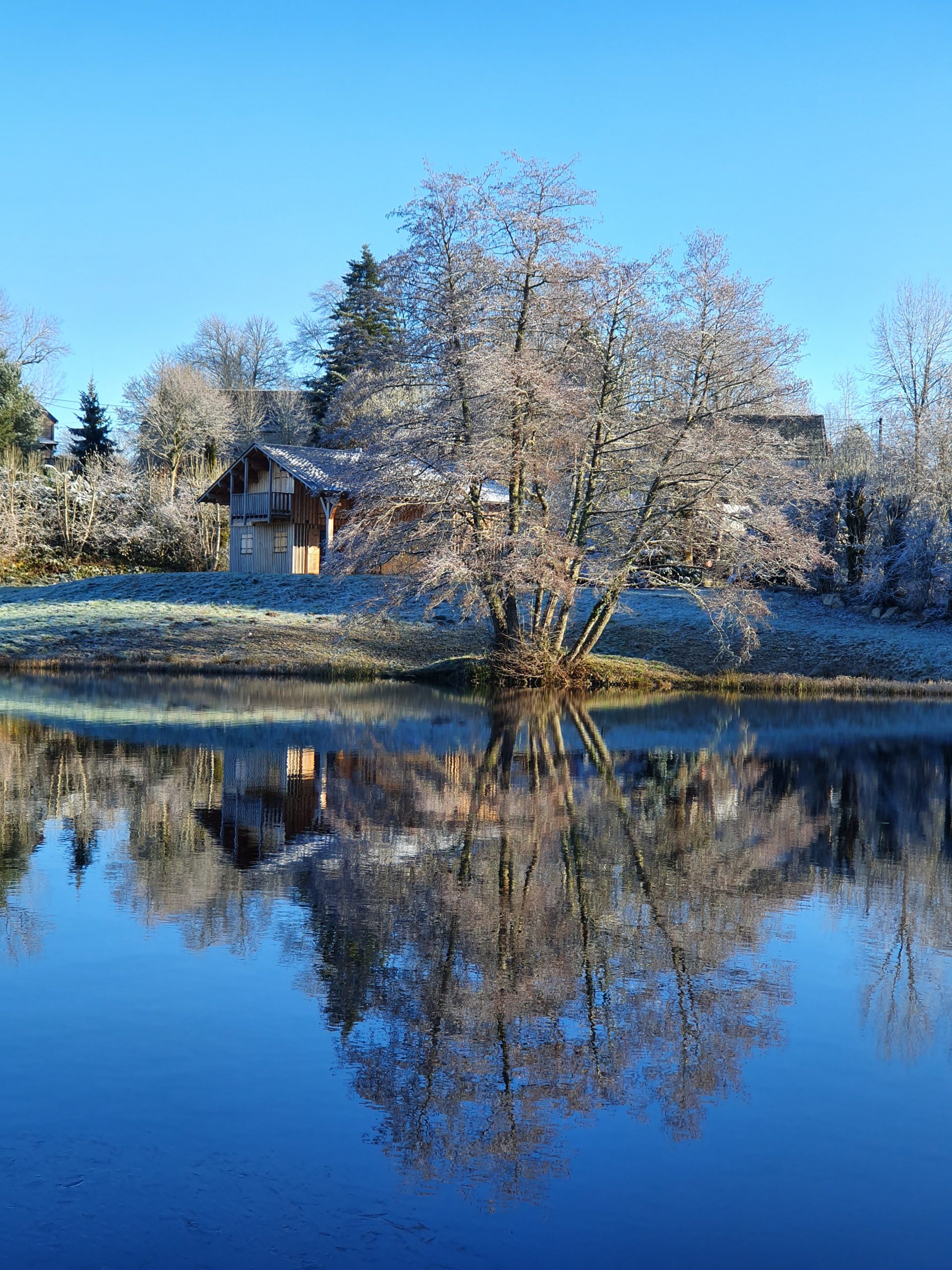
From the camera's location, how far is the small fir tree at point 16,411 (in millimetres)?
56125

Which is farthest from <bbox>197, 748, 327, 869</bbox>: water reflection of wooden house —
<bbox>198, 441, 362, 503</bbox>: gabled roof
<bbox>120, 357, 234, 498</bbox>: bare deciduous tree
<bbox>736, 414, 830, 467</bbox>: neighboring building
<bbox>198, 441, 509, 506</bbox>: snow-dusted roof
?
<bbox>120, 357, 234, 498</bbox>: bare deciduous tree

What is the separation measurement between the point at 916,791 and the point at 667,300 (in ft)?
50.7

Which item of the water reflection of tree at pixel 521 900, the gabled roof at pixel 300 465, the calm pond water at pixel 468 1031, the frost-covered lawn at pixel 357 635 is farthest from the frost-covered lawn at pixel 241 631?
the calm pond water at pixel 468 1031

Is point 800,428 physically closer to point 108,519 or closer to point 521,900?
point 108,519

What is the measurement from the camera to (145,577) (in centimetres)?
4353

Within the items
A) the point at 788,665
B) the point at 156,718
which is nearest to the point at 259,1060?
the point at 156,718

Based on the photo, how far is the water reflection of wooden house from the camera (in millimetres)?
9109

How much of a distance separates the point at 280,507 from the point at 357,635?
1725 cm

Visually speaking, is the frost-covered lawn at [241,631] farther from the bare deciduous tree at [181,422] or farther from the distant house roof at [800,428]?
the bare deciduous tree at [181,422]

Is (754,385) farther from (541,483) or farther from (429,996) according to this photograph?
(429,996)

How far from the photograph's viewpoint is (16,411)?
5784 centimetres

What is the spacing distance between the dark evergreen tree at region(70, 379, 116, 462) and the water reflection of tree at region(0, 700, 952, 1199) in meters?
54.2

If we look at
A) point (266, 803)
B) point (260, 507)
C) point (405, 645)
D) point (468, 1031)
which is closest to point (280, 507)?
point (260, 507)

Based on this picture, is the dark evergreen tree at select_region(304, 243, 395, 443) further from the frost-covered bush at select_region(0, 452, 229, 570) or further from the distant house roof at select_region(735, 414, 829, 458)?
the distant house roof at select_region(735, 414, 829, 458)
